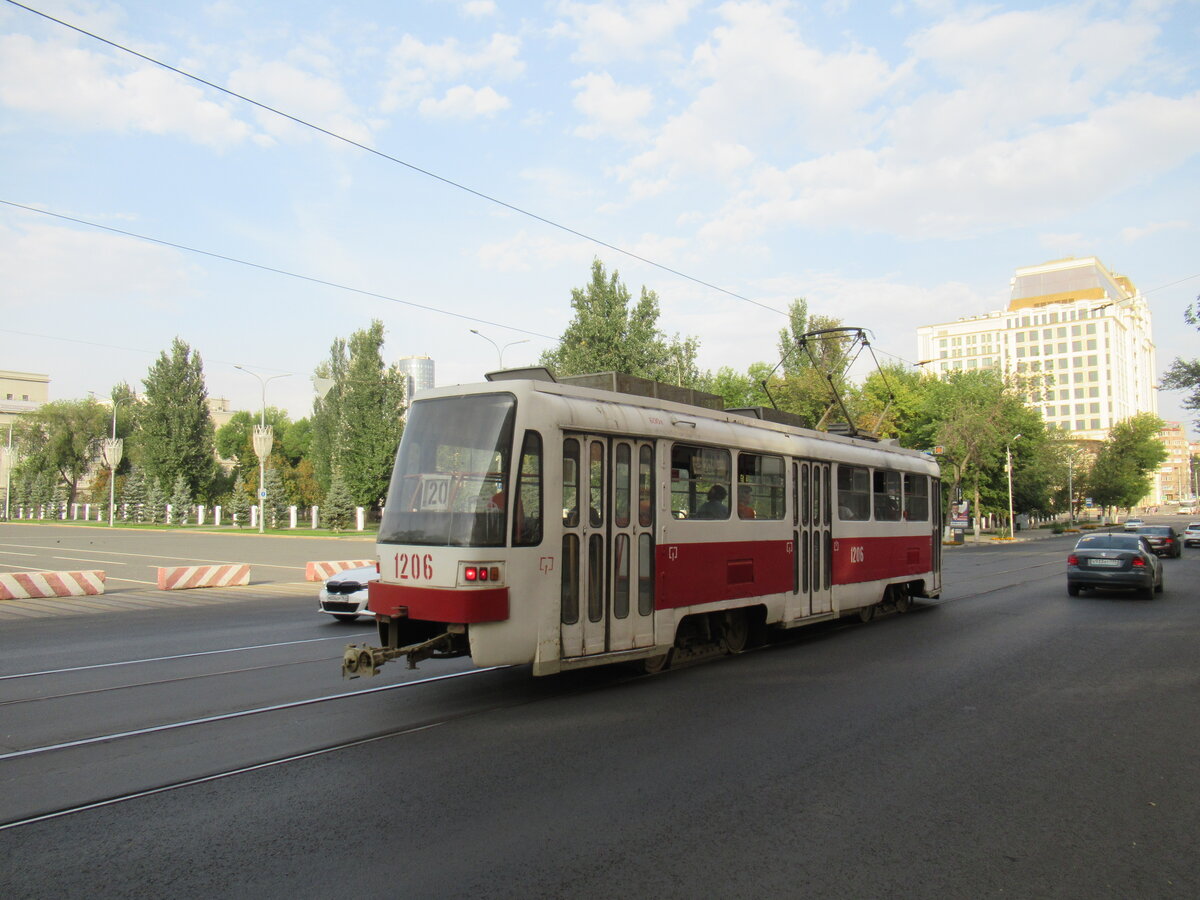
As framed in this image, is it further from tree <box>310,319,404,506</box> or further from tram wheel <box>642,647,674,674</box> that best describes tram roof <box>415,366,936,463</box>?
tree <box>310,319,404,506</box>

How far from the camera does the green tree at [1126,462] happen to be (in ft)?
295

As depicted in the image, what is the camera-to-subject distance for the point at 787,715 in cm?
717

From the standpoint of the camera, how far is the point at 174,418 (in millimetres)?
61906

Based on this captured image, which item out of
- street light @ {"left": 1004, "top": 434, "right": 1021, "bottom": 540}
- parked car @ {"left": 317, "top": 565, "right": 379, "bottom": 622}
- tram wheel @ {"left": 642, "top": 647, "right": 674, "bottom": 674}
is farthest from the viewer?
street light @ {"left": 1004, "top": 434, "right": 1021, "bottom": 540}

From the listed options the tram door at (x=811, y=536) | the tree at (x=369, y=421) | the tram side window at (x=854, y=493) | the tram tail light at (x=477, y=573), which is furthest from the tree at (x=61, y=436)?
the tram tail light at (x=477, y=573)

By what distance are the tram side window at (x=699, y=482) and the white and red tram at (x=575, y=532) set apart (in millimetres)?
23

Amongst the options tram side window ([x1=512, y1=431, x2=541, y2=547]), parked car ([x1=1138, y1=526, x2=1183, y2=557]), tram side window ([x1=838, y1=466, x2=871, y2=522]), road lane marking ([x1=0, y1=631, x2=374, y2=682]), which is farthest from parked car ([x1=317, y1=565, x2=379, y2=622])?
parked car ([x1=1138, y1=526, x2=1183, y2=557])

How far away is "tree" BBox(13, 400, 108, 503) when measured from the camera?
80938 millimetres

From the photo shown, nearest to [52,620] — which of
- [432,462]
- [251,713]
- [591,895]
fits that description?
[251,713]

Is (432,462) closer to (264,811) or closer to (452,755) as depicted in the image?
(452,755)

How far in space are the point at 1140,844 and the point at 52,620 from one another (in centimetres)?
1550

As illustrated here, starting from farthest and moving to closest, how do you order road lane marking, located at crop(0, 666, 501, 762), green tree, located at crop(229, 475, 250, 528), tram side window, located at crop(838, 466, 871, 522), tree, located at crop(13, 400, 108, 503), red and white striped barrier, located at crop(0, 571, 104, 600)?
tree, located at crop(13, 400, 108, 503)
green tree, located at crop(229, 475, 250, 528)
red and white striped barrier, located at crop(0, 571, 104, 600)
tram side window, located at crop(838, 466, 871, 522)
road lane marking, located at crop(0, 666, 501, 762)

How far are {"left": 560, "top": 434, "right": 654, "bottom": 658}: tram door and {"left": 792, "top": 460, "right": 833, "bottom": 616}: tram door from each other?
3.40 meters

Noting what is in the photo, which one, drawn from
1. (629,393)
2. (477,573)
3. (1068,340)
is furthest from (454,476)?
(1068,340)
